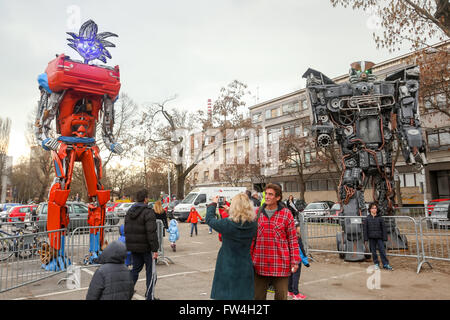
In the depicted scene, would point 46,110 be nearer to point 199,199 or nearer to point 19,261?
point 19,261

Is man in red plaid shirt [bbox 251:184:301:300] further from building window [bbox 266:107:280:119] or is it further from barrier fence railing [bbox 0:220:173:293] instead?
building window [bbox 266:107:280:119]

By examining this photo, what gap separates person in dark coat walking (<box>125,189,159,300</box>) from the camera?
→ 5191 millimetres

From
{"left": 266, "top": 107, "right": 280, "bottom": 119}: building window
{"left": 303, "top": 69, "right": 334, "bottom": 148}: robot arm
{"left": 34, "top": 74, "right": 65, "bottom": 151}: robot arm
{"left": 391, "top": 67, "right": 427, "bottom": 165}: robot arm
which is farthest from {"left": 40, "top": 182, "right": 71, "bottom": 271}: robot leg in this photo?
{"left": 266, "top": 107, "right": 280, "bottom": 119}: building window

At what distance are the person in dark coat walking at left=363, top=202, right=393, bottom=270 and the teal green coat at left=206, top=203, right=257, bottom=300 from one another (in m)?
4.94

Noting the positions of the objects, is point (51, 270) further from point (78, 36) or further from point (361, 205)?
point (361, 205)

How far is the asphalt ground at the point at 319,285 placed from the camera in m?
5.84

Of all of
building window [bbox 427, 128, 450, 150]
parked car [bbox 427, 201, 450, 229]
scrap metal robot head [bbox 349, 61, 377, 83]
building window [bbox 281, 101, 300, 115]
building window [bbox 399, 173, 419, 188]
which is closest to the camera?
parked car [bbox 427, 201, 450, 229]

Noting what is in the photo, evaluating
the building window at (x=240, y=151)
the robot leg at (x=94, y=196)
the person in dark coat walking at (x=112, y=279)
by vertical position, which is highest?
the building window at (x=240, y=151)

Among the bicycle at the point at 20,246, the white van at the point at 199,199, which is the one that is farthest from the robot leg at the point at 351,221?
the white van at the point at 199,199

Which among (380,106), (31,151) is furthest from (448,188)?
(31,151)

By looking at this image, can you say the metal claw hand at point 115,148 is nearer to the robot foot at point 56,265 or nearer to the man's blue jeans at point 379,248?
the robot foot at point 56,265

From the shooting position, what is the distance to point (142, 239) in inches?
205

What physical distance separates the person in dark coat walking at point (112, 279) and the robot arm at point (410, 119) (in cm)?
835

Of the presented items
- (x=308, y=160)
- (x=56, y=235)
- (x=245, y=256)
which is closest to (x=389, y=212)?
(x=245, y=256)
